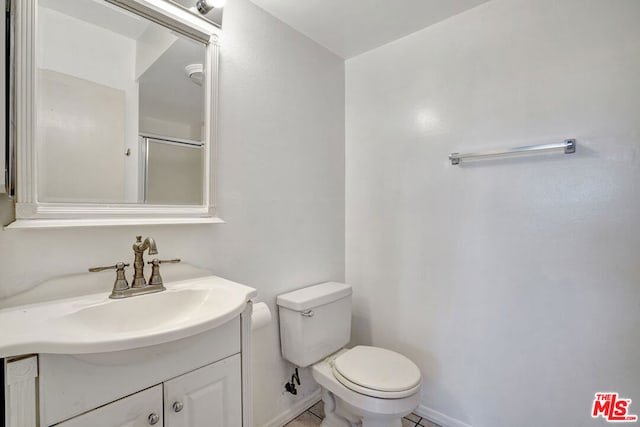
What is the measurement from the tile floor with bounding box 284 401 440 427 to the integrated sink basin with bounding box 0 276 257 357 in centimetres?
99

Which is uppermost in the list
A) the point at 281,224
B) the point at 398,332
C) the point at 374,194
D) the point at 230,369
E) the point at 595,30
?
the point at 595,30

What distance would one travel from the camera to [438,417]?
1.59 m

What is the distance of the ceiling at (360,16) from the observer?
4.76ft

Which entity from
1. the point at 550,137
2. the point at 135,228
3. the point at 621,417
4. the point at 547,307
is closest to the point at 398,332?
the point at 547,307

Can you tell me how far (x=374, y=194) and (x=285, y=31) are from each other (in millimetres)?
1032

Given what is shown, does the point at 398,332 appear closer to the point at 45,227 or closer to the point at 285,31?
the point at 45,227

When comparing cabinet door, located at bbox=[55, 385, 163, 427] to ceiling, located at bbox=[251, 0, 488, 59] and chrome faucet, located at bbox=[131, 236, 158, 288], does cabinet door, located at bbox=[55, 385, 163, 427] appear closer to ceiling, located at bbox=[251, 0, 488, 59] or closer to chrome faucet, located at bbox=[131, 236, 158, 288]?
chrome faucet, located at bbox=[131, 236, 158, 288]

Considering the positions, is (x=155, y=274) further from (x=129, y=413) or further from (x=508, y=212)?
(x=508, y=212)

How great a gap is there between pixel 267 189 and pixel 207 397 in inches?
36.0

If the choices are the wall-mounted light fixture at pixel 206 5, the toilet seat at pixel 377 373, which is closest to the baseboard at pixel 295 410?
the toilet seat at pixel 377 373

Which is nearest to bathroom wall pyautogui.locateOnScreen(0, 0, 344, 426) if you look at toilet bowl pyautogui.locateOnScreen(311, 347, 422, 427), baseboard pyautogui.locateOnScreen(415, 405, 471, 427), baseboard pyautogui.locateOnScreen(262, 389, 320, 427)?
baseboard pyautogui.locateOnScreen(262, 389, 320, 427)

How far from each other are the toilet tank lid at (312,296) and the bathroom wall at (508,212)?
11.4 inches

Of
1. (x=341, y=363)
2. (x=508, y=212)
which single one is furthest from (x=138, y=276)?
(x=508, y=212)

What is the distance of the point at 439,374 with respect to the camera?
5.24ft
